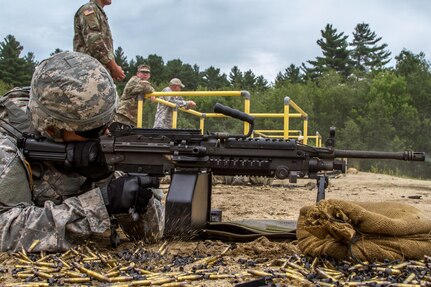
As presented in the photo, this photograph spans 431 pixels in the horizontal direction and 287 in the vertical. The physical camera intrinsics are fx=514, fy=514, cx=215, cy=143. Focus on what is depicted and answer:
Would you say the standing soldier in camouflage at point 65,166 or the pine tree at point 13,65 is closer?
the standing soldier in camouflage at point 65,166

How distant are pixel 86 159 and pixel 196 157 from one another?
730mm

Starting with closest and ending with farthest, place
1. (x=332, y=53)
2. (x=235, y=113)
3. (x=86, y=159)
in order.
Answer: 1. (x=86, y=159)
2. (x=235, y=113)
3. (x=332, y=53)

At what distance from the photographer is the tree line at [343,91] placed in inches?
1382

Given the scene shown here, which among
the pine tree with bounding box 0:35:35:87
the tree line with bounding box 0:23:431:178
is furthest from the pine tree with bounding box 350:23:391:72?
the pine tree with bounding box 0:35:35:87

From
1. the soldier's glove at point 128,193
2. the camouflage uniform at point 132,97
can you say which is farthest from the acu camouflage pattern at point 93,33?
the soldier's glove at point 128,193

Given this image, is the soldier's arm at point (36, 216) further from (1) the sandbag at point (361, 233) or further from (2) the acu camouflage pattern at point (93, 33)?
(2) the acu camouflage pattern at point (93, 33)

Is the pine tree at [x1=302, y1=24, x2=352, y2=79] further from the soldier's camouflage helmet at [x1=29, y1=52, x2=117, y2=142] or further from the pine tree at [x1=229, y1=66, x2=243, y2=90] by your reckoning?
the soldier's camouflage helmet at [x1=29, y1=52, x2=117, y2=142]

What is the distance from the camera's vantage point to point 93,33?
252 inches

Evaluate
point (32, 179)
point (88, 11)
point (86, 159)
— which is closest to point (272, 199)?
point (88, 11)

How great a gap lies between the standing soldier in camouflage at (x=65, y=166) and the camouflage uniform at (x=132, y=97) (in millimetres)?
5088

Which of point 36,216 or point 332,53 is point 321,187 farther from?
point 332,53

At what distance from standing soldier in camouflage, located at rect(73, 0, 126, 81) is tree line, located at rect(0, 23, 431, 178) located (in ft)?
69.8

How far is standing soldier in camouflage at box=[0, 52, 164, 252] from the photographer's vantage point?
10.4 feet

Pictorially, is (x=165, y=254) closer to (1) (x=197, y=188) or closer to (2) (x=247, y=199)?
(1) (x=197, y=188)
